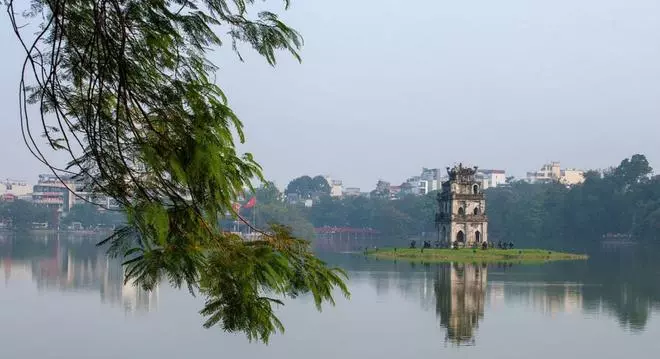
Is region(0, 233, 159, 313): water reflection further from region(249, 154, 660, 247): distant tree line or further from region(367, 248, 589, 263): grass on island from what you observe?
region(249, 154, 660, 247): distant tree line

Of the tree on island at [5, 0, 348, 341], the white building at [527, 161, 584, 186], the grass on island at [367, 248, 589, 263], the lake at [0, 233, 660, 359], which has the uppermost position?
the white building at [527, 161, 584, 186]

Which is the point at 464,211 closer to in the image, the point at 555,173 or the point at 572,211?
the point at 572,211

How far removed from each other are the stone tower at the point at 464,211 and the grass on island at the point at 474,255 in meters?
1.88

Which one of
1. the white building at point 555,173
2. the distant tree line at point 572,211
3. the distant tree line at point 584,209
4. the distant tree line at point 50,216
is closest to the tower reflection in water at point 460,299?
the distant tree line at point 572,211

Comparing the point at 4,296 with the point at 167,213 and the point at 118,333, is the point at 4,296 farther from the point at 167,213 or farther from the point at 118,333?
the point at 167,213

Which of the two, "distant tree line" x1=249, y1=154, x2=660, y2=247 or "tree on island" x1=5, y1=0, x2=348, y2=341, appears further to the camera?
"distant tree line" x1=249, y1=154, x2=660, y2=247

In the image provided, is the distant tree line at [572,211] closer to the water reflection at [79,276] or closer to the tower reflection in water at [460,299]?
the water reflection at [79,276]

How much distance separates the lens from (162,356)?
23250 millimetres

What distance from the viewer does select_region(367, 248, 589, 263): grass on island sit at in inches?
2378

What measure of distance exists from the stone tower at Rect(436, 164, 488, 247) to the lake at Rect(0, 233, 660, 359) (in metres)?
17.2

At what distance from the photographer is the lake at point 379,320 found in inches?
962

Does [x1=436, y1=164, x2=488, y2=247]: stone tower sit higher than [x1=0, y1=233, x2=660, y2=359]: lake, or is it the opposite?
[x1=436, y1=164, x2=488, y2=247]: stone tower

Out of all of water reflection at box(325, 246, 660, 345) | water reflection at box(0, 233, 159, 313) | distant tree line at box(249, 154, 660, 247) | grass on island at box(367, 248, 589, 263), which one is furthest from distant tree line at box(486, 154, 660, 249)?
water reflection at box(0, 233, 159, 313)

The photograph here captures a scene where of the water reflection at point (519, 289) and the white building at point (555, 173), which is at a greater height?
the white building at point (555, 173)
